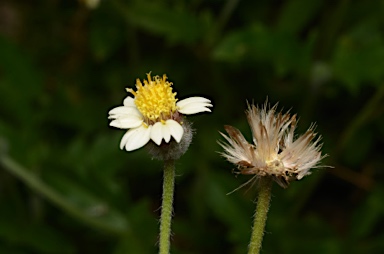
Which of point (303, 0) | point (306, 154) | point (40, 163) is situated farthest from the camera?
point (303, 0)

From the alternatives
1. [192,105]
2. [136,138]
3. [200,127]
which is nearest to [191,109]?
[192,105]

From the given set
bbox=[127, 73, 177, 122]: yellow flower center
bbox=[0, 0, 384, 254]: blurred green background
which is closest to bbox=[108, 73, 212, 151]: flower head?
bbox=[127, 73, 177, 122]: yellow flower center

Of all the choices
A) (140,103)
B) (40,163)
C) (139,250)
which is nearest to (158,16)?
(40,163)

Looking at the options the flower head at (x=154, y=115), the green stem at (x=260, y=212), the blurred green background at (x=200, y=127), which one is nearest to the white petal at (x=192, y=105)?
the flower head at (x=154, y=115)

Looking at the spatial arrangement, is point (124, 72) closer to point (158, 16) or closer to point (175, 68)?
point (175, 68)

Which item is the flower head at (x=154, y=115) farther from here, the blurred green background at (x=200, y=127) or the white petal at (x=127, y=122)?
the blurred green background at (x=200, y=127)

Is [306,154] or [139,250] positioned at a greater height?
[139,250]

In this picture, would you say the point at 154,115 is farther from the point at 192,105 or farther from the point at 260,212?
the point at 260,212
